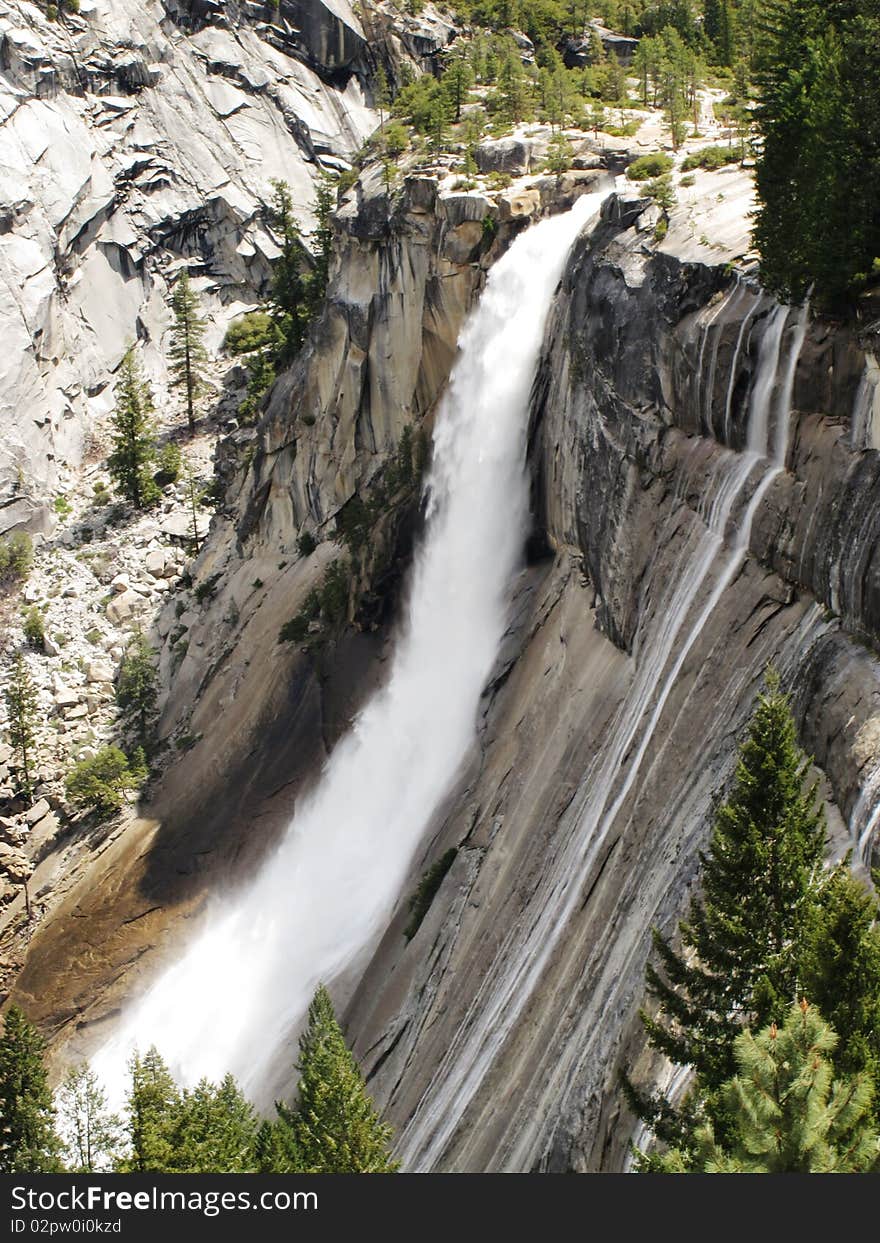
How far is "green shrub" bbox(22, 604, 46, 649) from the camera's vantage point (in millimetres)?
62688

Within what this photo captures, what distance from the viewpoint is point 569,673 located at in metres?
35.8

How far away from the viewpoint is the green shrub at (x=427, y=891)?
36594 millimetres

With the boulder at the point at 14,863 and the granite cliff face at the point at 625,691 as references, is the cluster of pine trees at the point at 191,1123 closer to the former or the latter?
the granite cliff face at the point at 625,691

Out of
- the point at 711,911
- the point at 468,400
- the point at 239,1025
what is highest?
the point at 468,400

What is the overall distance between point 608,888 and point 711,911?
9021 millimetres

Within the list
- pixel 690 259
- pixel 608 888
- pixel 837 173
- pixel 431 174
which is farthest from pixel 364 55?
pixel 608 888

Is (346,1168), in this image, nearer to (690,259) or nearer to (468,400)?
(690,259)

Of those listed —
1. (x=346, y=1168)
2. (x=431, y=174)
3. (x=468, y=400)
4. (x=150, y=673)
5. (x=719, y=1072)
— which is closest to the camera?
(x=719, y=1072)

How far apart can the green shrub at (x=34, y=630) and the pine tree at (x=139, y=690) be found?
17.8ft

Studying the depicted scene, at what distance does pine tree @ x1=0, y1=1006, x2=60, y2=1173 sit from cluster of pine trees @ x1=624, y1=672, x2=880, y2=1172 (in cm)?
2414

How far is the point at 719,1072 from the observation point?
17672mm

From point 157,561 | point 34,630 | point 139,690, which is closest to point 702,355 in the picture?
point 139,690

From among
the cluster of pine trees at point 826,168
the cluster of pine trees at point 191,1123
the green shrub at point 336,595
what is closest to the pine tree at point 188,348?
the green shrub at point 336,595

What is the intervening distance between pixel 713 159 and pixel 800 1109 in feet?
121
